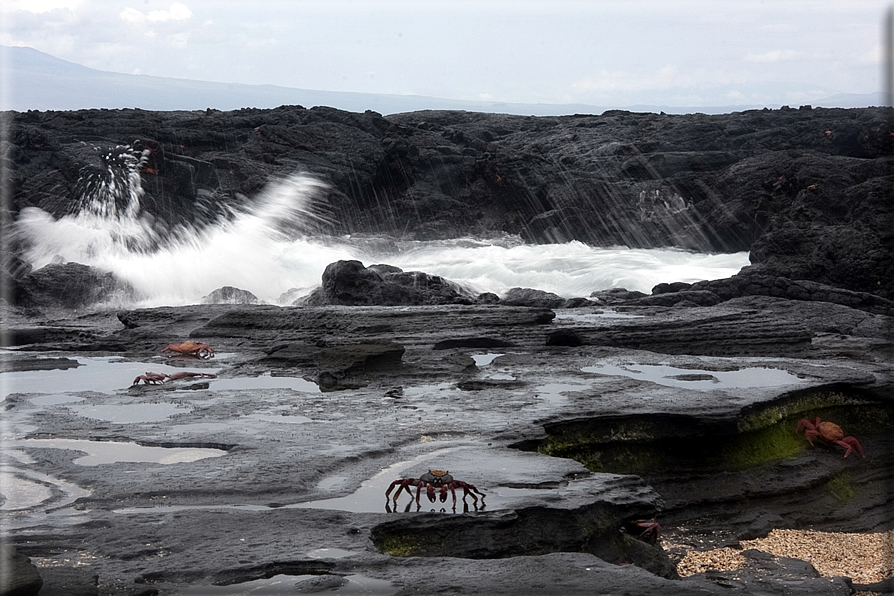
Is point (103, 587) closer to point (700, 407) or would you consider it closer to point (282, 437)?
point (282, 437)

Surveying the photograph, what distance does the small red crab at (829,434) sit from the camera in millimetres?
8188

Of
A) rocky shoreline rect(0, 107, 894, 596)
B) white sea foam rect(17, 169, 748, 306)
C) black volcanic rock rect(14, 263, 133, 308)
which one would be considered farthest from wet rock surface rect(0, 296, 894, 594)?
white sea foam rect(17, 169, 748, 306)

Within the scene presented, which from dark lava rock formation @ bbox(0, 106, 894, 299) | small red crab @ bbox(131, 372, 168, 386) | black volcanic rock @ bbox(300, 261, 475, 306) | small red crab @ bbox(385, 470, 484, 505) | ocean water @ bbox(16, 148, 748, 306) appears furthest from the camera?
dark lava rock formation @ bbox(0, 106, 894, 299)

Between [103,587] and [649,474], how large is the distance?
4.67 m

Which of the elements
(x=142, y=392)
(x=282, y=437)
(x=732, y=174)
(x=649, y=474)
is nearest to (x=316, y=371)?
(x=142, y=392)

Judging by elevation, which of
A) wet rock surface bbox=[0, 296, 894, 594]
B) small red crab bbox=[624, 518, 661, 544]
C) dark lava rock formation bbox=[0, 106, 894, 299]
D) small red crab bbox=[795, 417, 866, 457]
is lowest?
small red crab bbox=[624, 518, 661, 544]

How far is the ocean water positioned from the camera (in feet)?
73.3

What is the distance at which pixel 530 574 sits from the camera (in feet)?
14.2

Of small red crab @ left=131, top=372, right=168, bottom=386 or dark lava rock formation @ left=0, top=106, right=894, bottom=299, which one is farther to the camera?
dark lava rock formation @ left=0, top=106, right=894, bottom=299

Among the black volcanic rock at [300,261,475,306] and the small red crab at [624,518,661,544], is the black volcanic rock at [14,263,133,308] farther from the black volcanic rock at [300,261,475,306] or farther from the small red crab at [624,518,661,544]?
the small red crab at [624,518,661,544]

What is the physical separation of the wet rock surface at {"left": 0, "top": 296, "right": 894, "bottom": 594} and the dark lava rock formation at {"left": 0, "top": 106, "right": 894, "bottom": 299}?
46.9ft

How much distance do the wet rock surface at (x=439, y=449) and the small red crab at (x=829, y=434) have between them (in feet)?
0.38

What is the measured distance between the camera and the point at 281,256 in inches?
1051

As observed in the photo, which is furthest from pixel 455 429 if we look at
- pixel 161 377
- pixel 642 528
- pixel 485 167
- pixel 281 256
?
pixel 485 167
